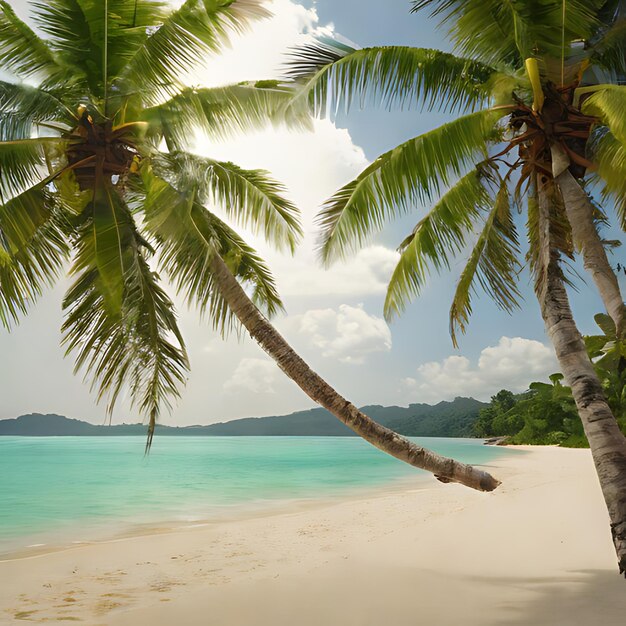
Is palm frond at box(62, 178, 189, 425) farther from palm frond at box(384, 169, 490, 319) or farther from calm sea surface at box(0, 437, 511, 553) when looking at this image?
calm sea surface at box(0, 437, 511, 553)

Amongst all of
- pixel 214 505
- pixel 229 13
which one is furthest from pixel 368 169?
pixel 214 505

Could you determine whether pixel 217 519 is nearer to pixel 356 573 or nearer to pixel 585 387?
pixel 356 573

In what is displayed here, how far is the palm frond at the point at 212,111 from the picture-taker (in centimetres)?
639

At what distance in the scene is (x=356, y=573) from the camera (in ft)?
20.2

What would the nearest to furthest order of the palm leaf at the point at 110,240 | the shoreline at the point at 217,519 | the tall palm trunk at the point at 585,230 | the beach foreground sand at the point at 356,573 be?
the beach foreground sand at the point at 356,573
the tall palm trunk at the point at 585,230
the palm leaf at the point at 110,240
the shoreline at the point at 217,519

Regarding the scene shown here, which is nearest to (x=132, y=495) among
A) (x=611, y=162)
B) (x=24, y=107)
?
(x=24, y=107)

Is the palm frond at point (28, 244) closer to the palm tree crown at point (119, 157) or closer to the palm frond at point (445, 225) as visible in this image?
the palm tree crown at point (119, 157)

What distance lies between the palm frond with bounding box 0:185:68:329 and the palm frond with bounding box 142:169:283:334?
1.26 m

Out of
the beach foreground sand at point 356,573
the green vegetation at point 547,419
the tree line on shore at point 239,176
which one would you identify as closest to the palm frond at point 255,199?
the tree line on shore at point 239,176

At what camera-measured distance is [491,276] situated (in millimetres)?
7281

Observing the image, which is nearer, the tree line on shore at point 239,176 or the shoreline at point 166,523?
the tree line on shore at point 239,176

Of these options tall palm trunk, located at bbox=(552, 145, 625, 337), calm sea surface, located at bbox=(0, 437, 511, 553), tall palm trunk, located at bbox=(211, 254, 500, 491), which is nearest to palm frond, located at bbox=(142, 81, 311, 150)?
tall palm trunk, located at bbox=(211, 254, 500, 491)

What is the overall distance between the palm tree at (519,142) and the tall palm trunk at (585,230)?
0.01 meters

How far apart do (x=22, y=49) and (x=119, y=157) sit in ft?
5.31
